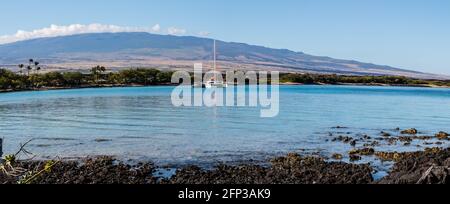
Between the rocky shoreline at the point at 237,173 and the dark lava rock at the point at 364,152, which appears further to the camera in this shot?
the dark lava rock at the point at 364,152

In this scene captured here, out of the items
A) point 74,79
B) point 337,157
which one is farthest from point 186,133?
point 74,79

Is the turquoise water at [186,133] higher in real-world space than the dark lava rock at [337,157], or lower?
lower

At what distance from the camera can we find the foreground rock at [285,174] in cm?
1469

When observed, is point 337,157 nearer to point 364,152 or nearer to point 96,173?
point 364,152

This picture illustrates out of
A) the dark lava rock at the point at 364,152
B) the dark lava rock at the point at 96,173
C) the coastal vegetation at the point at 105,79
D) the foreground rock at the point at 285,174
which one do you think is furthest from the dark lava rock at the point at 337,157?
the coastal vegetation at the point at 105,79

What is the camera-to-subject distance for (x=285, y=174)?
1566cm

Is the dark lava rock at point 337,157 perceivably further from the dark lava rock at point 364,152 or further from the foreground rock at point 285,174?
the foreground rock at point 285,174

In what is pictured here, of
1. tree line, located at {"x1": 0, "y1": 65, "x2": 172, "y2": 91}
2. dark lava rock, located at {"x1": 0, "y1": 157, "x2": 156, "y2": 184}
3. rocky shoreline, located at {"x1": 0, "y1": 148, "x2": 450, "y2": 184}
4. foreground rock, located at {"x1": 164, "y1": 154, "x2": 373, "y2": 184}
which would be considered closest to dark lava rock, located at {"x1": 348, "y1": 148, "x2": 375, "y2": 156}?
rocky shoreline, located at {"x1": 0, "y1": 148, "x2": 450, "y2": 184}

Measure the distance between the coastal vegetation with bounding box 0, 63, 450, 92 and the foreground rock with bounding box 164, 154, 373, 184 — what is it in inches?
3201

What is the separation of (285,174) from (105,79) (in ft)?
353

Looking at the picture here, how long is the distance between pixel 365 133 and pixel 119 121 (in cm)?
1667

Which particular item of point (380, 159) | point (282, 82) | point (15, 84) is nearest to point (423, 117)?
point (380, 159)

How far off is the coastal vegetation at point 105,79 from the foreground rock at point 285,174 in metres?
81.3
